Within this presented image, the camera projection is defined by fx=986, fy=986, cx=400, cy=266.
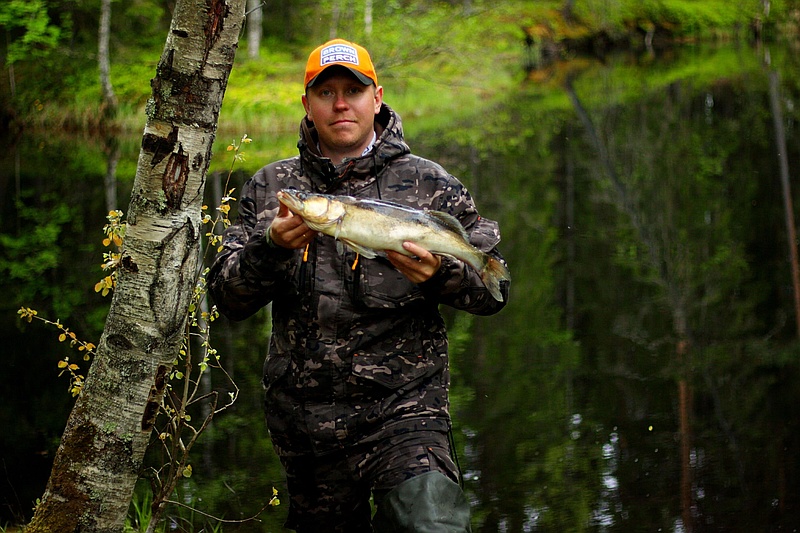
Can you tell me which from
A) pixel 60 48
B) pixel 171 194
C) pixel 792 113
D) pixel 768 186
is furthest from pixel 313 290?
pixel 60 48

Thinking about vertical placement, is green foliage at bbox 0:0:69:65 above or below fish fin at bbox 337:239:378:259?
above

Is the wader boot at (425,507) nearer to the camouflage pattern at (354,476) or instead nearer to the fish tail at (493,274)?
the camouflage pattern at (354,476)

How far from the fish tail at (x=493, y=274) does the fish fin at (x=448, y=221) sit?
16 centimetres

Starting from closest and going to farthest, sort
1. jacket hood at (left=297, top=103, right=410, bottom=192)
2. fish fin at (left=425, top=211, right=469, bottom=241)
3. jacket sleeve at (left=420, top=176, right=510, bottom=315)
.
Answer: fish fin at (left=425, top=211, right=469, bottom=241), jacket sleeve at (left=420, top=176, right=510, bottom=315), jacket hood at (left=297, top=103, right=410, bottom=192)

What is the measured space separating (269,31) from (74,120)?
715 inches

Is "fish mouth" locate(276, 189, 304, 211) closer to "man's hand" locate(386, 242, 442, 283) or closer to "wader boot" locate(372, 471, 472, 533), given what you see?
"man's hand" locate(386, 242, 442, 283)

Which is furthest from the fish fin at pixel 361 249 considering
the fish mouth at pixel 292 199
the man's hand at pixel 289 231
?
the fish mouth at pixel 292 199

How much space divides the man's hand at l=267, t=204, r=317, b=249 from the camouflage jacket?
0.10 meters

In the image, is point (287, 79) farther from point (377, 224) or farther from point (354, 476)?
point (377, 224)

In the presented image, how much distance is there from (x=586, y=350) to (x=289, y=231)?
6.11 m

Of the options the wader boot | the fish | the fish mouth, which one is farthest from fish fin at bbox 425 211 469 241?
the wader boot

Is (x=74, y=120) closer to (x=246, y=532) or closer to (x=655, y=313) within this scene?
(x=655, y=313)

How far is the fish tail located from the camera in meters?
3.70

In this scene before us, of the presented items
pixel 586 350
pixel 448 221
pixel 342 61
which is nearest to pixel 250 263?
pixel 448 221
